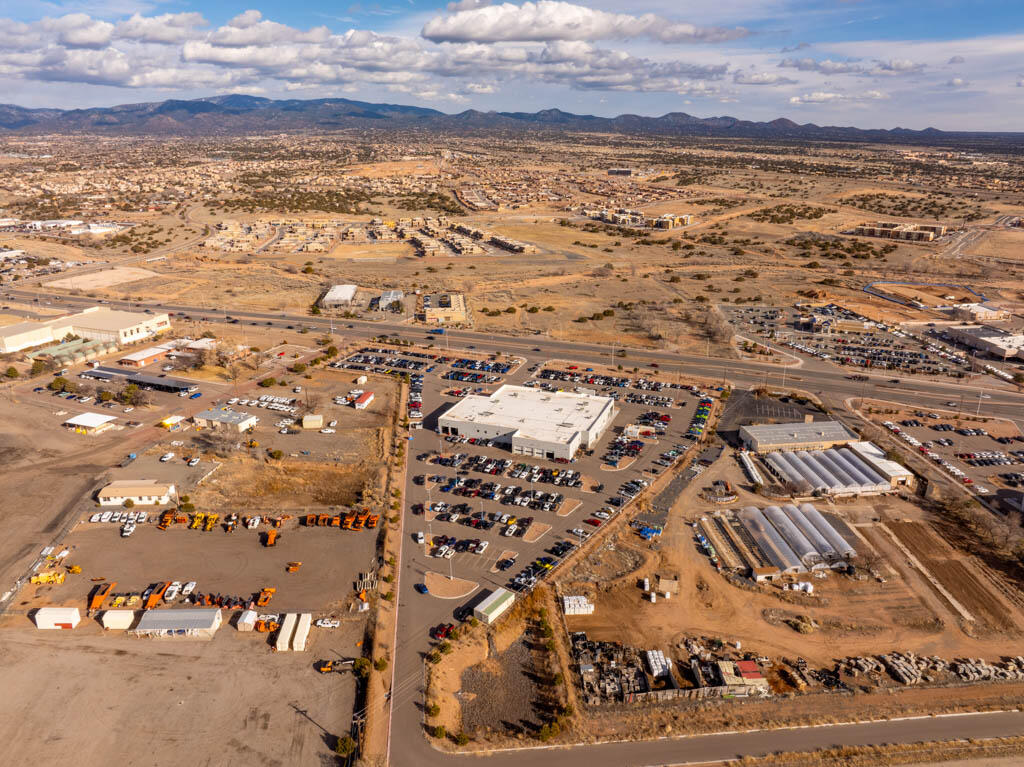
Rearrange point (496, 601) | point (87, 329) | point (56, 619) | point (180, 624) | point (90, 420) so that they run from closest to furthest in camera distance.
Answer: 1. point (180, 624)
2. point (56, 619)
3. point (496, 601)
4. point (90, 420)
5. point (87, 329)

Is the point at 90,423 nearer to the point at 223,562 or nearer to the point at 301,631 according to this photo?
the point at 223,562

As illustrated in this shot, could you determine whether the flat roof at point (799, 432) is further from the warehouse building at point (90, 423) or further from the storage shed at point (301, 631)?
the warehouse building at point (90, 423)

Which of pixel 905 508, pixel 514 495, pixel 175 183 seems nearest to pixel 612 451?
pixel 514 495

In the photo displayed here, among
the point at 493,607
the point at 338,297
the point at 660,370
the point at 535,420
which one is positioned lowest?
the point at 493,607

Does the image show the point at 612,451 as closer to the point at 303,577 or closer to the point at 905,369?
the point at 303,577

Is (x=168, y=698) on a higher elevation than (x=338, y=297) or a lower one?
lower

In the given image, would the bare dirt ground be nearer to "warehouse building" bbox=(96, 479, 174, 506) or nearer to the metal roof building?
"warehouse building" bbox=(96, 479, 174, 506)

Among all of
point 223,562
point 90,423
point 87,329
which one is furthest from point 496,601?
point 87,329

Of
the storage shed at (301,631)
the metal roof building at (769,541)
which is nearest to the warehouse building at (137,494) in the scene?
the storage shed at (301,631)
